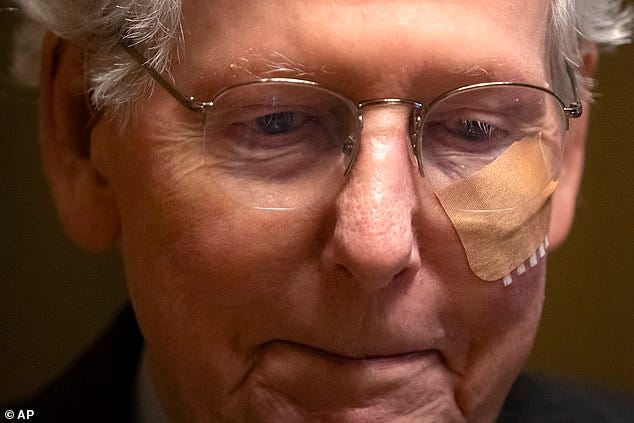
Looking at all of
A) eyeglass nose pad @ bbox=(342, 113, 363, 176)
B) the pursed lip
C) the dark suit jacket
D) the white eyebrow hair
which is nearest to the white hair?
the white eyebrow hair

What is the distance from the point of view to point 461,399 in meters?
1.10

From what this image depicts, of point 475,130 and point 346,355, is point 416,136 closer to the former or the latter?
point 475,130

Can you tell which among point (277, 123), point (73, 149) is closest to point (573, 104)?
point (277, 123)

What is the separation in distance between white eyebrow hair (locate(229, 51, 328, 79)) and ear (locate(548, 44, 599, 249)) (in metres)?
0.52

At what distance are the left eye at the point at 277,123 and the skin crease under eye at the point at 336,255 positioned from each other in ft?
0.23

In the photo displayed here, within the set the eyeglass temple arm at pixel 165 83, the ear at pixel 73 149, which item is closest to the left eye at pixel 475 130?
the eyeglass temple arm at pixel 165 83

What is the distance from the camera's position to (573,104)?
1165 mm

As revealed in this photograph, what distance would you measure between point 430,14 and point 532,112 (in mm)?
215

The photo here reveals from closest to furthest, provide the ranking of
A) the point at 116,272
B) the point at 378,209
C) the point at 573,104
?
the point at 378,209, the point at 573,104, the point at 116,272

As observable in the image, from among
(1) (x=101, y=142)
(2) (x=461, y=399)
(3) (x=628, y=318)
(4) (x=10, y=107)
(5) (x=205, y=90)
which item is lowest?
(3) (x=628, y=318)

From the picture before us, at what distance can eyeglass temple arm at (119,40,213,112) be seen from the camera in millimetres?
1020

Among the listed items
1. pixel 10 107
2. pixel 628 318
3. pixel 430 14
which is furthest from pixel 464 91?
pixel 628 318

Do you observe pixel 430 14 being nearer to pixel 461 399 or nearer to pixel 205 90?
pixel 205 90

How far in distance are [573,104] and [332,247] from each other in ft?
1.45
